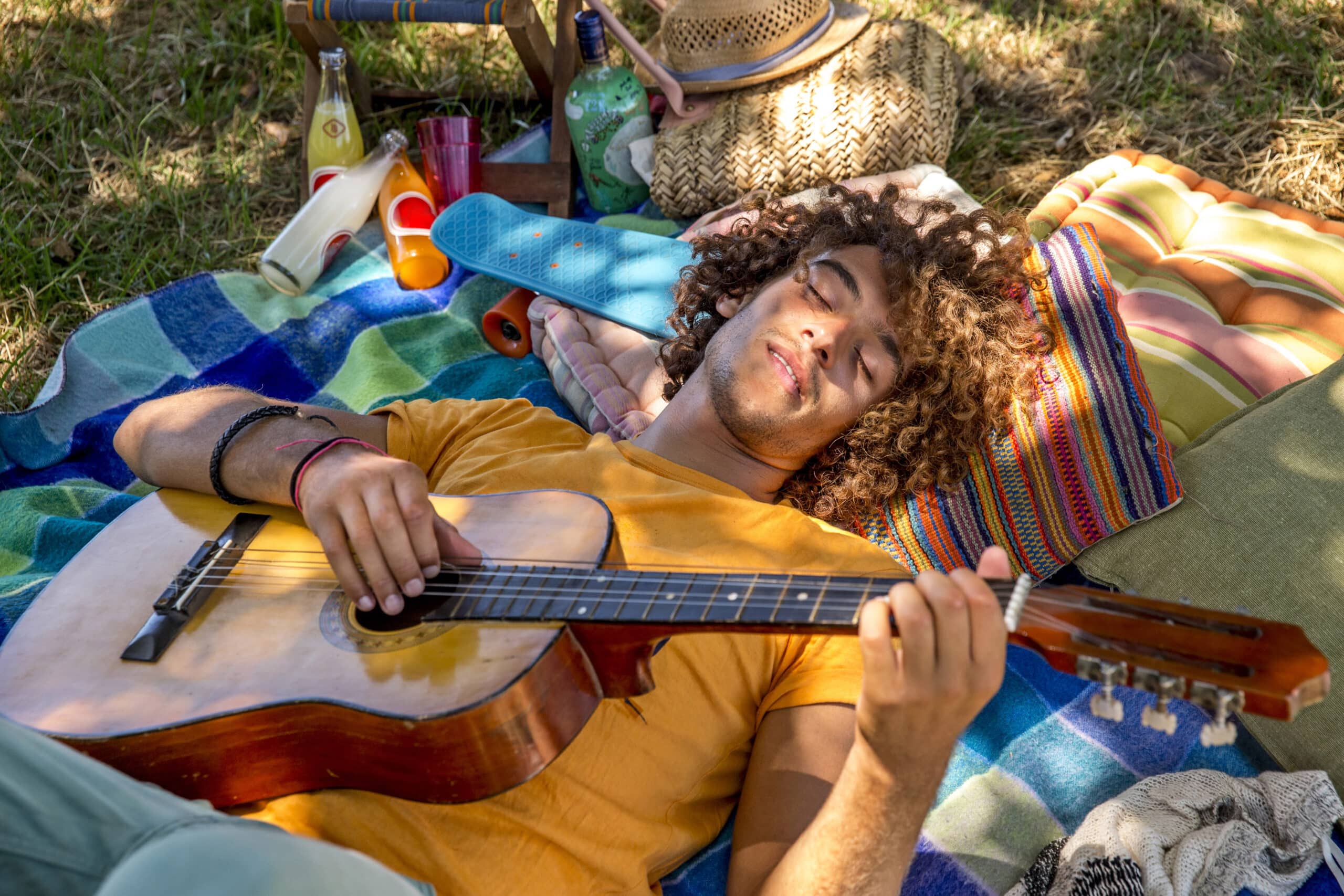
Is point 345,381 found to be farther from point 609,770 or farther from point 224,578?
point 609,770

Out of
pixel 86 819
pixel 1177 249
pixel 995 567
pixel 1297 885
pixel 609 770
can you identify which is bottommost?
pixel 1297 885

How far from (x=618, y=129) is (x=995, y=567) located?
2.75 meters

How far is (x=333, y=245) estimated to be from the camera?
3.61m

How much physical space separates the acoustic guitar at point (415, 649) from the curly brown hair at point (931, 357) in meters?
0.91

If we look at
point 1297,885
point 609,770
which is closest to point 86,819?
point 609,770

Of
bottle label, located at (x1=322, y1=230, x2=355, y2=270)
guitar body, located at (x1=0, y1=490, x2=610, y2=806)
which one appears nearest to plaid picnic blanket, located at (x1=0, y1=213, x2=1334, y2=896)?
bottle label, located at (x1=322, y1=230, x2=355, y2=270)

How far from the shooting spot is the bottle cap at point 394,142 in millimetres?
3791

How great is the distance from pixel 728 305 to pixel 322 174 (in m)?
1.86

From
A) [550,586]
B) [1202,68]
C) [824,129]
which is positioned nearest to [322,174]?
[824,129]

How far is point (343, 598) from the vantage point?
5.87 ft

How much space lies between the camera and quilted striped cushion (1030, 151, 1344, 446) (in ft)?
8.76

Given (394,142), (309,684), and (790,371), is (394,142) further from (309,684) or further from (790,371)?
(309,684)

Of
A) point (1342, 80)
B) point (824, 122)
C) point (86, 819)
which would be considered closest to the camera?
point (86, 819)

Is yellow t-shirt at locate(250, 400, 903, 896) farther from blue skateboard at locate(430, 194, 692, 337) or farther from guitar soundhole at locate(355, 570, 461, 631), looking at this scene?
blue skateboard at locate(430, 194, 692, 337)
